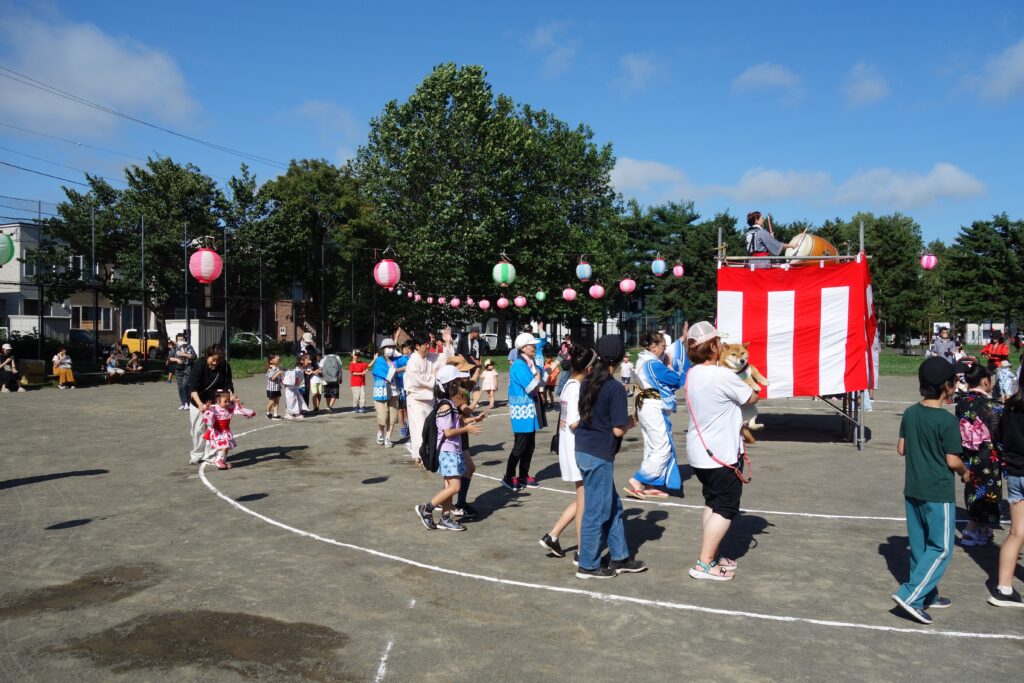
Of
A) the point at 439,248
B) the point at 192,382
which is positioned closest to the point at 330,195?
the point at 439,248

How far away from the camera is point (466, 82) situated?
3919cm

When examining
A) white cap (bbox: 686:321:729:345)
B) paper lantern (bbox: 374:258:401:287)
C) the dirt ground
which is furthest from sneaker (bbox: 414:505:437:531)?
paper lantern (bbox: 374:258:401:287)

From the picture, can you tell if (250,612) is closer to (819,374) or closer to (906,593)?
→ (906,593)

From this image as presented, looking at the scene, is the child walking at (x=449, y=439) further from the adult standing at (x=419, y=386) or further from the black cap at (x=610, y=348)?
the adult standing at (x=419, y=386)

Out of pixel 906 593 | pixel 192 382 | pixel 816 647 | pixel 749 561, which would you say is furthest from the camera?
pixel 192 382

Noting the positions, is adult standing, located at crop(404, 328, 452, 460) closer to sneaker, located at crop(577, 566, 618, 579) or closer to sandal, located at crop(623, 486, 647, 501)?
sandal, located at crop(623, 486, 647, 501)

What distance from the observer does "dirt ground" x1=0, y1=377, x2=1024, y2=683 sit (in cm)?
489

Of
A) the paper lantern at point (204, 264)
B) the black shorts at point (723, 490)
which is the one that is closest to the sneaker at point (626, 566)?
the black shorts at point (723, 490)

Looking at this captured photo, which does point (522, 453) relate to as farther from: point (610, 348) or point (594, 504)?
point (610, 348)

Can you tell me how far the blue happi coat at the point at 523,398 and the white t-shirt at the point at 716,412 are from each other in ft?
12.9

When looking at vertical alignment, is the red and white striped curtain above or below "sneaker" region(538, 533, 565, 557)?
above

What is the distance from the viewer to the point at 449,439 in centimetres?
786

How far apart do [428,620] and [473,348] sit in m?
19.0

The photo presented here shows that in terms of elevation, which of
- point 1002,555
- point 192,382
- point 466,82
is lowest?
point 1002,555
